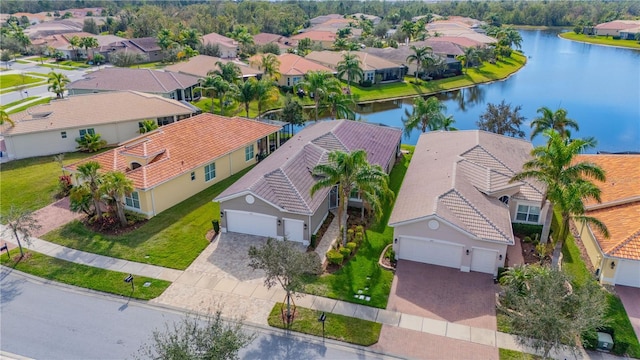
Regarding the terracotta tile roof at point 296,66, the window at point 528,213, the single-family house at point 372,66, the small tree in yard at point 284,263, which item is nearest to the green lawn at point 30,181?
the small tree in yard at point 284,263

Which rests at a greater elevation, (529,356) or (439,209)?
(439,209)

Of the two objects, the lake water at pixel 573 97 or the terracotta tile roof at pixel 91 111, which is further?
the lake water at pixel 573 97

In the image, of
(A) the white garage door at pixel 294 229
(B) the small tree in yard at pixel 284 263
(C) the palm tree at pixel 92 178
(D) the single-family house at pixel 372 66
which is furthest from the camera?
(D) the single-family house at pixel 372 66

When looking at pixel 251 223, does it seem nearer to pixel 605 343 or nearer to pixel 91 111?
pixel 605 343

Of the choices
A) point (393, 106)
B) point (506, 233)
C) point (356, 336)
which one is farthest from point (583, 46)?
point (356, 336)

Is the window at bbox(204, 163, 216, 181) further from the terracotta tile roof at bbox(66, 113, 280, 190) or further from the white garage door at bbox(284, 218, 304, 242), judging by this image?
the white garage door at bbox(284, 218, 304, 242)

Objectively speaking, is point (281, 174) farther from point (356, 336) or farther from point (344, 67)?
point (344, 67)

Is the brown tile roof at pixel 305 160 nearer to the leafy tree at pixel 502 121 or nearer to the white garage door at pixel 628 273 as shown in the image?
the leafy tree at pixel 502 121

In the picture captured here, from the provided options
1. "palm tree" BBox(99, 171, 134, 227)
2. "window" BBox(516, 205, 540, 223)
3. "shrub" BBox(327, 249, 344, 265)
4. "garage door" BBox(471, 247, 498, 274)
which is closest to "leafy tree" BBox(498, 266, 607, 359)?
"garage door" BBox(471, 247, 498, 274)
